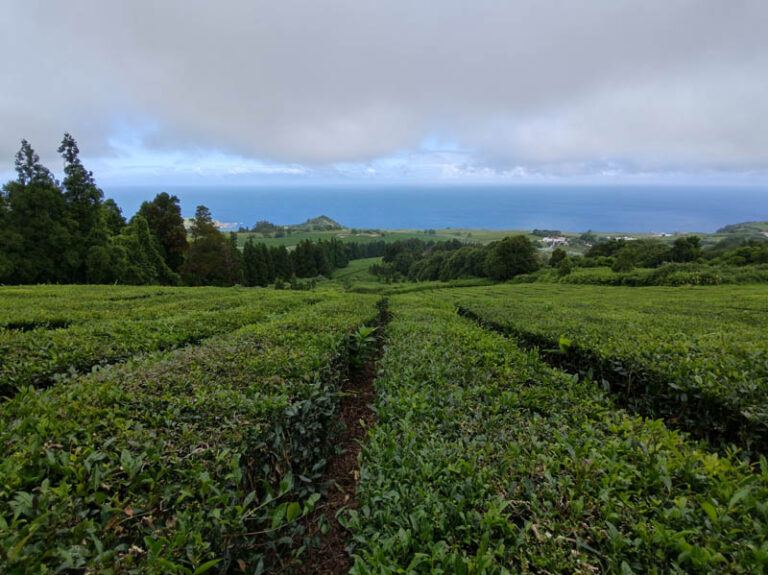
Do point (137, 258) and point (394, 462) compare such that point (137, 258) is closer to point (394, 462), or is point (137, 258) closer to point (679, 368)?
point (394, 462)

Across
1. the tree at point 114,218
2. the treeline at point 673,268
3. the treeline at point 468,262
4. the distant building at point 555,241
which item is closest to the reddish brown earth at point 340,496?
the treeline at point 673,268

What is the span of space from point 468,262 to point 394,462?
53258 mm

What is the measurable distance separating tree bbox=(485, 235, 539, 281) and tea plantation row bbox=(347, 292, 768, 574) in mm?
42697

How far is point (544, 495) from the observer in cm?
203

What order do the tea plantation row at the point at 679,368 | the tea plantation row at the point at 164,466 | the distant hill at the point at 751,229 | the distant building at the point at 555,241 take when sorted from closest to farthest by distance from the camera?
1. the tea plantation row at the point at 164,466
2. the tea plantation row at the point at 679,368
3. the distant hill at the point at 751,229
4. the distant building at the point at 555,241

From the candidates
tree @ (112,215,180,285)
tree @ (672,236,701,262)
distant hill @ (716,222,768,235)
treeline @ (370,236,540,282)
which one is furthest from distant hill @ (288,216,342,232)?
distant hill @ (716,222,768,235)

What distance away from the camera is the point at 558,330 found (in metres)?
5.92

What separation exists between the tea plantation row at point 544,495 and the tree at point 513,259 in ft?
140

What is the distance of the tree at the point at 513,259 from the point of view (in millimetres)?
42625

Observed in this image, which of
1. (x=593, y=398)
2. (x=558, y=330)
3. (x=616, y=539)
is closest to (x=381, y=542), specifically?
(x=616, y=539)

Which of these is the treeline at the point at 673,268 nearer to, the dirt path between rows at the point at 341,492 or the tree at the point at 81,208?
the dirt path between rows at the point at 341,492

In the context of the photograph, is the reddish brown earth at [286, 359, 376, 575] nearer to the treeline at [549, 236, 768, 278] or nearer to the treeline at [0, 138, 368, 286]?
the treeline at [0, 138, 368, 286]

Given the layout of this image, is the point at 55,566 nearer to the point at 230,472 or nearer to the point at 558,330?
the point at 230,472

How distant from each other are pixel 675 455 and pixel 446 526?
1917 mm
